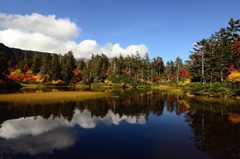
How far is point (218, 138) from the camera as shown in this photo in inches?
317

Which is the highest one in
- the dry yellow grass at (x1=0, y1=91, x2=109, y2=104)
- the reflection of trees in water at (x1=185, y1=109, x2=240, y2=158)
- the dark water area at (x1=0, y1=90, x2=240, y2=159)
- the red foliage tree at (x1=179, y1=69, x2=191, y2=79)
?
the red foliage tree at (x1=179, y1=69, x2=191, y2=79)

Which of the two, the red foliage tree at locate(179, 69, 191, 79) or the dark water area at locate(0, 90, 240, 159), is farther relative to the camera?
the red foliage tree at locate(179, 69, 191, 79)

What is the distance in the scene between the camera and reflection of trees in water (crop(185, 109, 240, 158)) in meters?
6.68

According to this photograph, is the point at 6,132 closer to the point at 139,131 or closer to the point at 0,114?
the point at 0,114

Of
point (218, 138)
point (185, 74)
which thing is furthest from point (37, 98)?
point (185, 74)

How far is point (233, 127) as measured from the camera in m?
9.80

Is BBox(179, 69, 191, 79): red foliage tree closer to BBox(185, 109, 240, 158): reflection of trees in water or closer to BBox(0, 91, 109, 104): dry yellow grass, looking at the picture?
BBox(0, 91, 109, 104): dry yellow grass

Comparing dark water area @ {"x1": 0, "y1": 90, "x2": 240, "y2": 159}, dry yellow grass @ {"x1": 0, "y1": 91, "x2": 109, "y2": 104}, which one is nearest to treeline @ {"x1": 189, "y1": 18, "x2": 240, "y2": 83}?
dark water area @ {"x1": 0, "y1": 90, "x2": 240, "y2": 159}

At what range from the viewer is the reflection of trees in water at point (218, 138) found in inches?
263

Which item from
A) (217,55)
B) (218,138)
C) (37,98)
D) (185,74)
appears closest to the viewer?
(218,138)

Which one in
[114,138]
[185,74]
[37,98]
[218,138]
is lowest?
[114,138]

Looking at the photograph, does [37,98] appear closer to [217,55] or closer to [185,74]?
[217,55]

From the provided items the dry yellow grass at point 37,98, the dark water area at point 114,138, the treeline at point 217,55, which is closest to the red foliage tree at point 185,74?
the treeline at point 217,55

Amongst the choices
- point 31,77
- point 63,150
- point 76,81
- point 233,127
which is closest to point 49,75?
point 31,77
